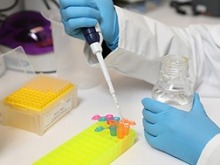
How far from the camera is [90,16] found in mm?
792

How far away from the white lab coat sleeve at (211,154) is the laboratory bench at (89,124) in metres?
0.04

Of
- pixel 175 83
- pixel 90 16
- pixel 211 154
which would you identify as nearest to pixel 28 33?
pixel 90 16

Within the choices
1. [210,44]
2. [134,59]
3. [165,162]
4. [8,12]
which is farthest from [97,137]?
[8,12]

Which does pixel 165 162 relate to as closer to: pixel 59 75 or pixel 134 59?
pixel 134 59

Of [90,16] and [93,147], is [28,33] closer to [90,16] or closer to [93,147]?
[90,16]

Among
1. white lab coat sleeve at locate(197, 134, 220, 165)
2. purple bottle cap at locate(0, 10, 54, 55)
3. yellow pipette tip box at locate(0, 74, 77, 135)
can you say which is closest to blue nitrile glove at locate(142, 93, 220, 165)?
white lab coat sleeve at locate(197, 134, 220, 165)

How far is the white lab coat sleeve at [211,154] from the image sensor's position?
27.0 inches

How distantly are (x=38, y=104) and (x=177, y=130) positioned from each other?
26 centimetres

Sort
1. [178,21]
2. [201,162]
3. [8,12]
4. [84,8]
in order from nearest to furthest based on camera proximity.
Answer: [201,162], [84,8], [8,12], [178,21]

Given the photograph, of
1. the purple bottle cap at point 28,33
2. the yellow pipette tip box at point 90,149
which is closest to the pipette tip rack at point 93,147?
the yellow pipette tip box at point 90,149

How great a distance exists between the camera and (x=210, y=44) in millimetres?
1002

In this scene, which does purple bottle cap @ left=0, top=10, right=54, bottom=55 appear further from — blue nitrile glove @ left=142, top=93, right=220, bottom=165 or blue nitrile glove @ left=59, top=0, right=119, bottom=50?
blue nitrile glove @ left=142, top=93, right=220, bottom=165

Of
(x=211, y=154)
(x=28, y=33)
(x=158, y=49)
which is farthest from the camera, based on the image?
(x=28, y=33)

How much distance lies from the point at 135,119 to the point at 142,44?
0.18 m
